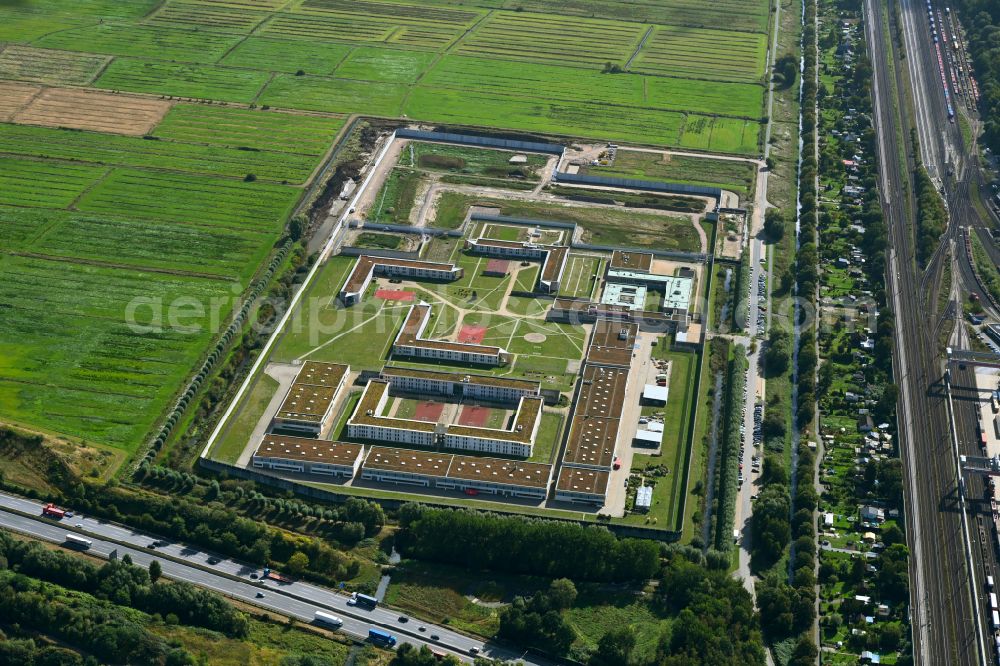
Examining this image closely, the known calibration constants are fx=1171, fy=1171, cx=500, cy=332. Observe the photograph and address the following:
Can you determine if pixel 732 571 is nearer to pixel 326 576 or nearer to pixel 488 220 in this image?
pixel 326 576

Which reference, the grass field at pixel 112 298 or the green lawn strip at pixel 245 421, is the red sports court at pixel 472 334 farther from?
the grass field at pixel 112 298

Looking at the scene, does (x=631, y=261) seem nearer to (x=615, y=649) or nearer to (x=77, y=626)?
(x=615, y=649)

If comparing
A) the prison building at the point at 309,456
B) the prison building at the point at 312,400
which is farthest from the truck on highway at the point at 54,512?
the prison building at the point at 312,400

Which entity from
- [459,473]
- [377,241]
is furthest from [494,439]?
[377,241]

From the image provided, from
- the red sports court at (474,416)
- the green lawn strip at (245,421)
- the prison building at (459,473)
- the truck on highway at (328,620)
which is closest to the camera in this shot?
the truck on highway at (328,620)

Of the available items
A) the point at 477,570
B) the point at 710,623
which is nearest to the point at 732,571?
the point at 710,623
